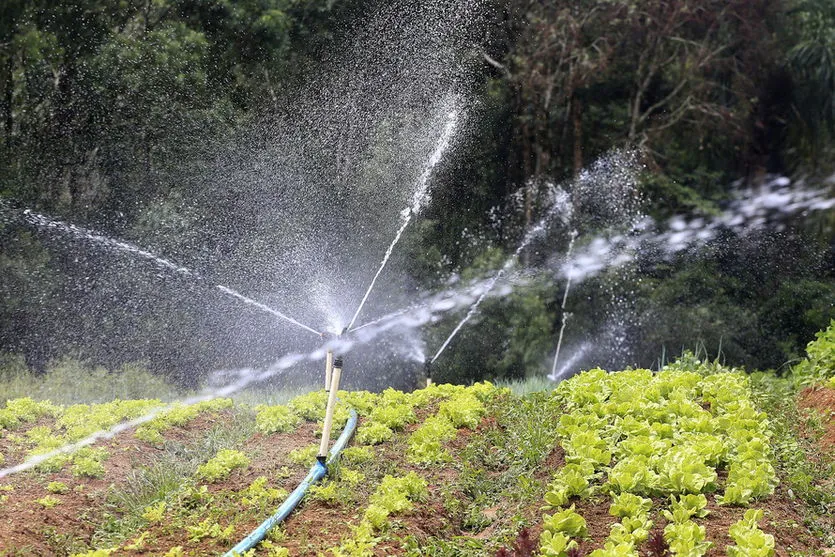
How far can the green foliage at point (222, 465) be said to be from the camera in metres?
5.40

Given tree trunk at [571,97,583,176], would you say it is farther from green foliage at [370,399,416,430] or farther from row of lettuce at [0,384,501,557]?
green foliage at [370,399,416,430]

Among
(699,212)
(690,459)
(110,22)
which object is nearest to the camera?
(690,459)

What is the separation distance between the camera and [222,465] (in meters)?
5.54

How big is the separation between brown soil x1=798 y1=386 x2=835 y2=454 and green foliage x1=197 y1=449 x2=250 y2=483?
11.7 ft

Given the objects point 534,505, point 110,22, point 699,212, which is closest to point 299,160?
point 110,22

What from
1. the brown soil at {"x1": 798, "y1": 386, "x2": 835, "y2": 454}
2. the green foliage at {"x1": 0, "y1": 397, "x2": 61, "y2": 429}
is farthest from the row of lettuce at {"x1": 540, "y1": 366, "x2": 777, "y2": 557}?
the green foliage at {"x1": 0, "y1": 397, "x2": 61, "y2": 429}

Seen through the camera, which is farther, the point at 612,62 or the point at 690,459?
the point at 612,62

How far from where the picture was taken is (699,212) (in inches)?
584

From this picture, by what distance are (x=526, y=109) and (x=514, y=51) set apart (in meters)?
0.97

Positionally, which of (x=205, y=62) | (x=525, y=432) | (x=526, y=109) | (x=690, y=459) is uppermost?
(x=205, y=62)

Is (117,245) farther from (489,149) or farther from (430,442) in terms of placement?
(430,442)

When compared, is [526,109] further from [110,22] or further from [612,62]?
[110,22]

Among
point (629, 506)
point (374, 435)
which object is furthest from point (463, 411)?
point (629, 506)

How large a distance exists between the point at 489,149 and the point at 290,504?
1084cm
